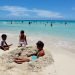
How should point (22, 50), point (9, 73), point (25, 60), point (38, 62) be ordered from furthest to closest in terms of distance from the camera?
point (22, 50), point (25, 60), point (38, 62), point (9, 73)

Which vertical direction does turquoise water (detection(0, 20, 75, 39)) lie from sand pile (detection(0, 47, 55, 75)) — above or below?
below

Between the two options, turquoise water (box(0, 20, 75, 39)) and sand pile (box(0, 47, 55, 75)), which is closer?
sand pile (box(0, 47, 55, 75))

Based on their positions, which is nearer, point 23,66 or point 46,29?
point 23,66

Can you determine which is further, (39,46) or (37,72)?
(39,46)

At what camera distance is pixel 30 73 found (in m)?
6.85

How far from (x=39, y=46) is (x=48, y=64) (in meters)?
1.21

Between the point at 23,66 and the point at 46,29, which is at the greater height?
the point at 23,66

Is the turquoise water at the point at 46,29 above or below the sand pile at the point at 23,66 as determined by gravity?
below

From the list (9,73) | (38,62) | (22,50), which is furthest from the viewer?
(22,50)

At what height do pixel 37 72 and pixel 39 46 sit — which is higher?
pixel 39 46

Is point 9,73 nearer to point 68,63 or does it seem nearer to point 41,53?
point 41,53

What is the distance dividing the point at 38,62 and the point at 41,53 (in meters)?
0.90

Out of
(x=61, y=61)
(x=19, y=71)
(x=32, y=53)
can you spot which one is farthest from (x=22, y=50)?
(x=19, y=71)

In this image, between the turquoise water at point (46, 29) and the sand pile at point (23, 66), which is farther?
the turquoise water at point (46, 29)
